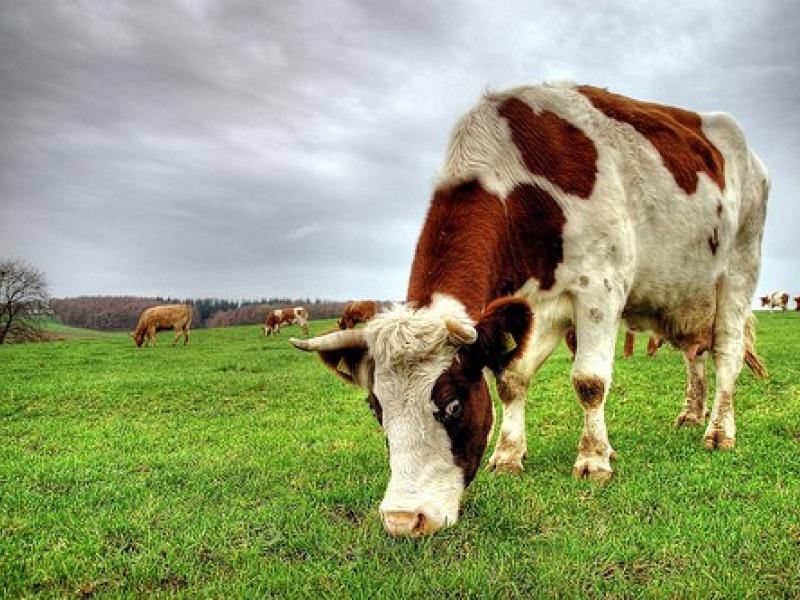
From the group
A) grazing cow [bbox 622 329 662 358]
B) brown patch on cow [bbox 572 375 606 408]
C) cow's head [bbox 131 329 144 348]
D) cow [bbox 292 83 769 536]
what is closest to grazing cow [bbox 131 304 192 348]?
cow's head [bbox 131 329 144 348]

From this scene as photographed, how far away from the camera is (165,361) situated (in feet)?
81.0

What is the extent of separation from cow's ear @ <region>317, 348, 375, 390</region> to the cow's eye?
613 mm

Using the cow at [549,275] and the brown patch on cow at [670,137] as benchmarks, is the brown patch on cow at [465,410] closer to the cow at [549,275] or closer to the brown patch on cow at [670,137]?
the cow at [549,275]

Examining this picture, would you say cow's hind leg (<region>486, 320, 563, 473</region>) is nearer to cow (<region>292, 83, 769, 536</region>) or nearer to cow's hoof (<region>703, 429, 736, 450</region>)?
cow (<region>292, 83, 769, 536</region>)

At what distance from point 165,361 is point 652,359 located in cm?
1699

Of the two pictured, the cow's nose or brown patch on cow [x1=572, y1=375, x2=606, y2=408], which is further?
brown patch on cow [x1=572, y1=375, x2=606, y2=408]

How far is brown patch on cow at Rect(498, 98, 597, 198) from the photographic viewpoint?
613 cm

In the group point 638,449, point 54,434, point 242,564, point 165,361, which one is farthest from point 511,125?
point 165,361

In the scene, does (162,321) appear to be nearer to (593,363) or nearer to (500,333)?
(593,363)

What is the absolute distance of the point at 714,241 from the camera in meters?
7.56

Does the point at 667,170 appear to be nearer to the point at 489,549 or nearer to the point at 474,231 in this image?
the point at 474,231

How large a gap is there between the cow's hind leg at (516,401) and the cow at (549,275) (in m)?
0.02

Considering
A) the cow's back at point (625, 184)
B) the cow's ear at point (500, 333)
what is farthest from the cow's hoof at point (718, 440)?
the cow's ear at point (500, 333)

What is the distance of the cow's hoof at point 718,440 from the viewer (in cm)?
711
